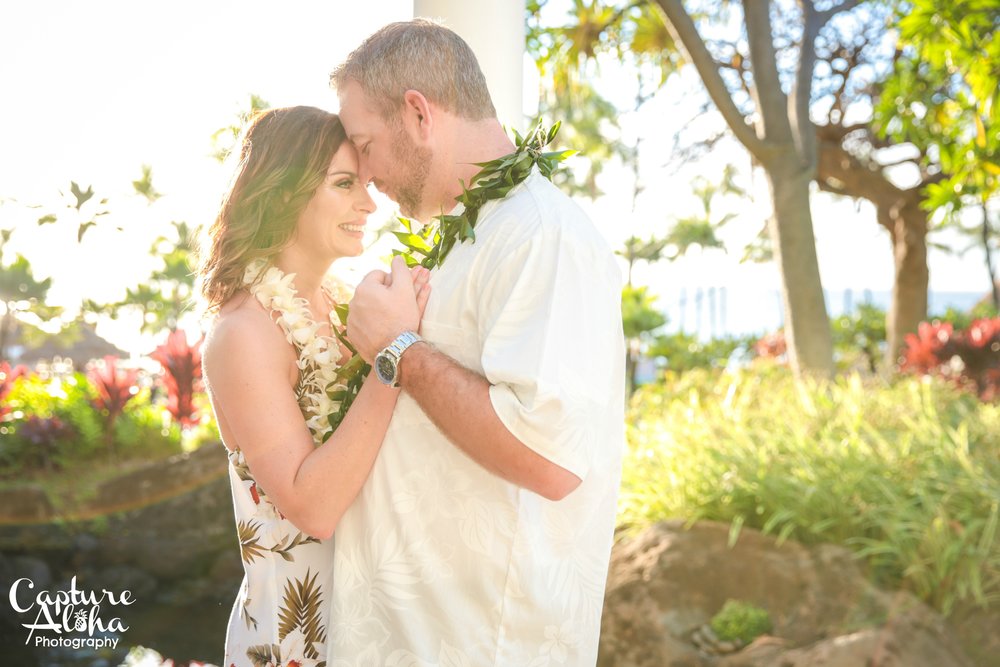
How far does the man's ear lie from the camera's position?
192cm

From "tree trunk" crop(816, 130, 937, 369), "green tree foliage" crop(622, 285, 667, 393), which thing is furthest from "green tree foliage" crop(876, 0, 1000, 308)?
"tree trunk" crop(816, 130, 937, 369)

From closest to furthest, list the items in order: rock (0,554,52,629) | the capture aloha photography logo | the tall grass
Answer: the tall grass → the capture aloha photography logo → rock (0,554,52,629)

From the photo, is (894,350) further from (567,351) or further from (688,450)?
(567,351)

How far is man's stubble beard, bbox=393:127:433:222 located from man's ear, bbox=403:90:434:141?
1.0 inches

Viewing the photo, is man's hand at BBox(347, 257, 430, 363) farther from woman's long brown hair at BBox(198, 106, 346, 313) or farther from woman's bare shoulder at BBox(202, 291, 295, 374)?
woman's long brown hair at BBox(198, 106, 346, 313)

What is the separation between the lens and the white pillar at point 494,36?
3.11 meters

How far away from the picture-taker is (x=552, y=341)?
164 cm

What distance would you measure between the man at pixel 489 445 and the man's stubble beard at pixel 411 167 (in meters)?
0.04

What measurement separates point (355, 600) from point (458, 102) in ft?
3.27

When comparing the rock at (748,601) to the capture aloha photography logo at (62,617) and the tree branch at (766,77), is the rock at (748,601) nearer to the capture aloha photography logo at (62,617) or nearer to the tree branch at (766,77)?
the capture aloha photography logo at (62,617)

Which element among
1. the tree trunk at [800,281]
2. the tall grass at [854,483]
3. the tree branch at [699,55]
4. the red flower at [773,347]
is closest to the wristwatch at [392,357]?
the tall grass at [854,483]

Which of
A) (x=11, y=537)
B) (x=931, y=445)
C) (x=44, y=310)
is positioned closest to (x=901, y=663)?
(x=931, y=445)

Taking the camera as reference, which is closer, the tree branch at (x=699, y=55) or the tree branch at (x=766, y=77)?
the tree branch at (x=699, y=55)

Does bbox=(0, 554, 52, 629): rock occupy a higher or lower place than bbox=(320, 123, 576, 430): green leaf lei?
lower
